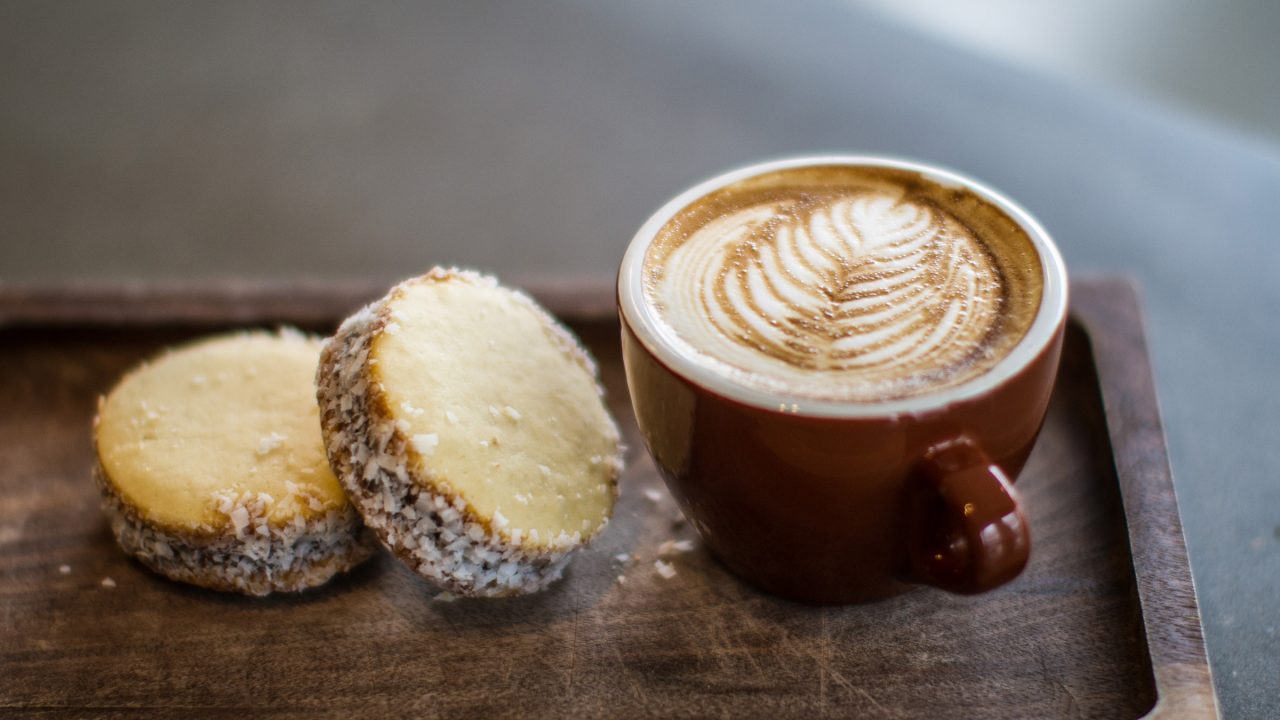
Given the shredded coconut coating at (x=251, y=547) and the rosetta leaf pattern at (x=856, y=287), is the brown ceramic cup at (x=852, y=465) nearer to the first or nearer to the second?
the rosetta leaf pattern at (x=856, y=287)

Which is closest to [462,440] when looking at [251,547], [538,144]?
[251,547]

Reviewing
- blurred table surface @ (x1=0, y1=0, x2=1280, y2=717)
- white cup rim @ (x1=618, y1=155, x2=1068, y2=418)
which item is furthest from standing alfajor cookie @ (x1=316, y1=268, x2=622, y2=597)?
blurred table surface @ (x1=0, y1=0, x2=1280, y2=717)

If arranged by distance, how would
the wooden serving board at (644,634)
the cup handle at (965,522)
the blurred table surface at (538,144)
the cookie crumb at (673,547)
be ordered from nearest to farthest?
1. the cup handle at (965,522)
2. the wooden serving board at (644,634)
3. the cookie crumb at (673,547)
4. the blurred table surface at (538,144)

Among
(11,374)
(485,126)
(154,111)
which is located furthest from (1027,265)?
(154,111)

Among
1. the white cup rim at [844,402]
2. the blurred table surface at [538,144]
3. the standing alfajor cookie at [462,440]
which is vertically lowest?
the blurred table surface at [538,144]

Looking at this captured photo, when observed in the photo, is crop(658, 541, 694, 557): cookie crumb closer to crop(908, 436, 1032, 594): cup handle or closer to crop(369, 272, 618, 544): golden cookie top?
crop(369, 272, 618, 544): golden cookie top

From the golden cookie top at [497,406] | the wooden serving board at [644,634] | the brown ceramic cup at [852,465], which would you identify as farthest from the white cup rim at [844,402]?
the wooden serving board at [644,634]

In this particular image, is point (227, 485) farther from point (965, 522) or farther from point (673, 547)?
point (965, 522)

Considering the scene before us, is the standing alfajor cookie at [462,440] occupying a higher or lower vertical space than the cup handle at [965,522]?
lower
